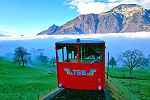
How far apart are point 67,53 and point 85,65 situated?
1962 millimetres

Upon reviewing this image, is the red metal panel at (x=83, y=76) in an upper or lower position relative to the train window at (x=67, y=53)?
lower

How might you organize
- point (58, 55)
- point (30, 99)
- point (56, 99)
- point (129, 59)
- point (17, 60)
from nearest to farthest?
1. point (56, 99)
2. point (58, 55)
3. point (30, 99)
4. point (129, 59)
5. point (17, 60)

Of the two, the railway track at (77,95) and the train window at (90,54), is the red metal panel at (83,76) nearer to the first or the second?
the train window at (90,54)

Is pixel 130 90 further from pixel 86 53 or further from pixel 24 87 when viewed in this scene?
pixel 86 53

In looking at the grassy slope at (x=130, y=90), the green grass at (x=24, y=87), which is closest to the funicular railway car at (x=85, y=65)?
the grassy slope at (x=130, y=90)

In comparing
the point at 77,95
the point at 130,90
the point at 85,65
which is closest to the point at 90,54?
the point at 85,65

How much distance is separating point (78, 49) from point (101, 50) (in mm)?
1829

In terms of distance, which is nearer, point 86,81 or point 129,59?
point 86,81

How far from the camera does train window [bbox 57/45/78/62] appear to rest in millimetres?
23375

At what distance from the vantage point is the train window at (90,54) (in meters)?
23.0

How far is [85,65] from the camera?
2286 cm

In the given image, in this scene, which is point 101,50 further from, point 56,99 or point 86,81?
point 56,99

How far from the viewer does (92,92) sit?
24.9 m

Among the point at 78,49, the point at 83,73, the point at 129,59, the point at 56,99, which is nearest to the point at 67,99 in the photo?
the point at 56,99
